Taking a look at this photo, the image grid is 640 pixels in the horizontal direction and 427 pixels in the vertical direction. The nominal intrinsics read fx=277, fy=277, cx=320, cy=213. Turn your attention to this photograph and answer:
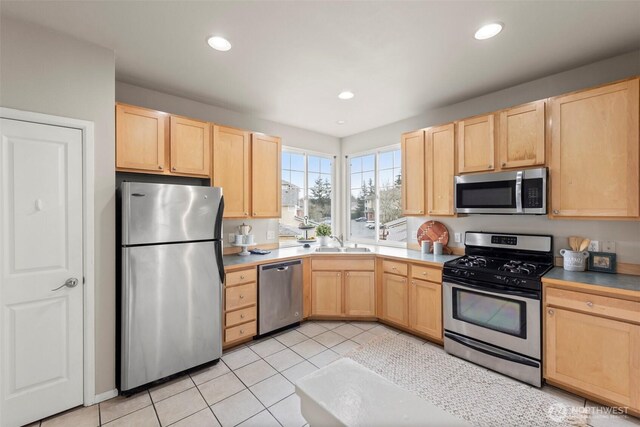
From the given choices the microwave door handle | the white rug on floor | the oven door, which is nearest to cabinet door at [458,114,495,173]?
the microwave door handle

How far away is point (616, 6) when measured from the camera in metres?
1.77

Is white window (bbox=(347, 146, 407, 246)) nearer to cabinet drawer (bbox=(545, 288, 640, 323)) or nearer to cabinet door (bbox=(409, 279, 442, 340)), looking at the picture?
cabinet door (bbox=(409, 279, 442, 340))

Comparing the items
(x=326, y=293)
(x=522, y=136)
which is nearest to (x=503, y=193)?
(x=522, y=136)

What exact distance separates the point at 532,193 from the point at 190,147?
11.1ft

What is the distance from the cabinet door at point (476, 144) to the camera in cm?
285

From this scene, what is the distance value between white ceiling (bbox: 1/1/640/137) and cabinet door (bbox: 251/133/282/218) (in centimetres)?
59

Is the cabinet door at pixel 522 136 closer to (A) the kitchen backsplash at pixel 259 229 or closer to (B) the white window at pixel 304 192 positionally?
(B) the white window at pixel 304 192

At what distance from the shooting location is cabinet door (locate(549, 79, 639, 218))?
2.12 metres

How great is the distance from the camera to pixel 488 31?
2.02 metres

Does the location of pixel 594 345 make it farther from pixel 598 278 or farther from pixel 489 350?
pixel 489 350

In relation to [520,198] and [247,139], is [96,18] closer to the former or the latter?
[247,139]

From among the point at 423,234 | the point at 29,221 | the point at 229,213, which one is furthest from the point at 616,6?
the point at 29,221

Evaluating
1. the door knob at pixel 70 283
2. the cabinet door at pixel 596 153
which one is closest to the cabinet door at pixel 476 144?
the cabinet door at pixel 596 153

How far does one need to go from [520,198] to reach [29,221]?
4000mm
